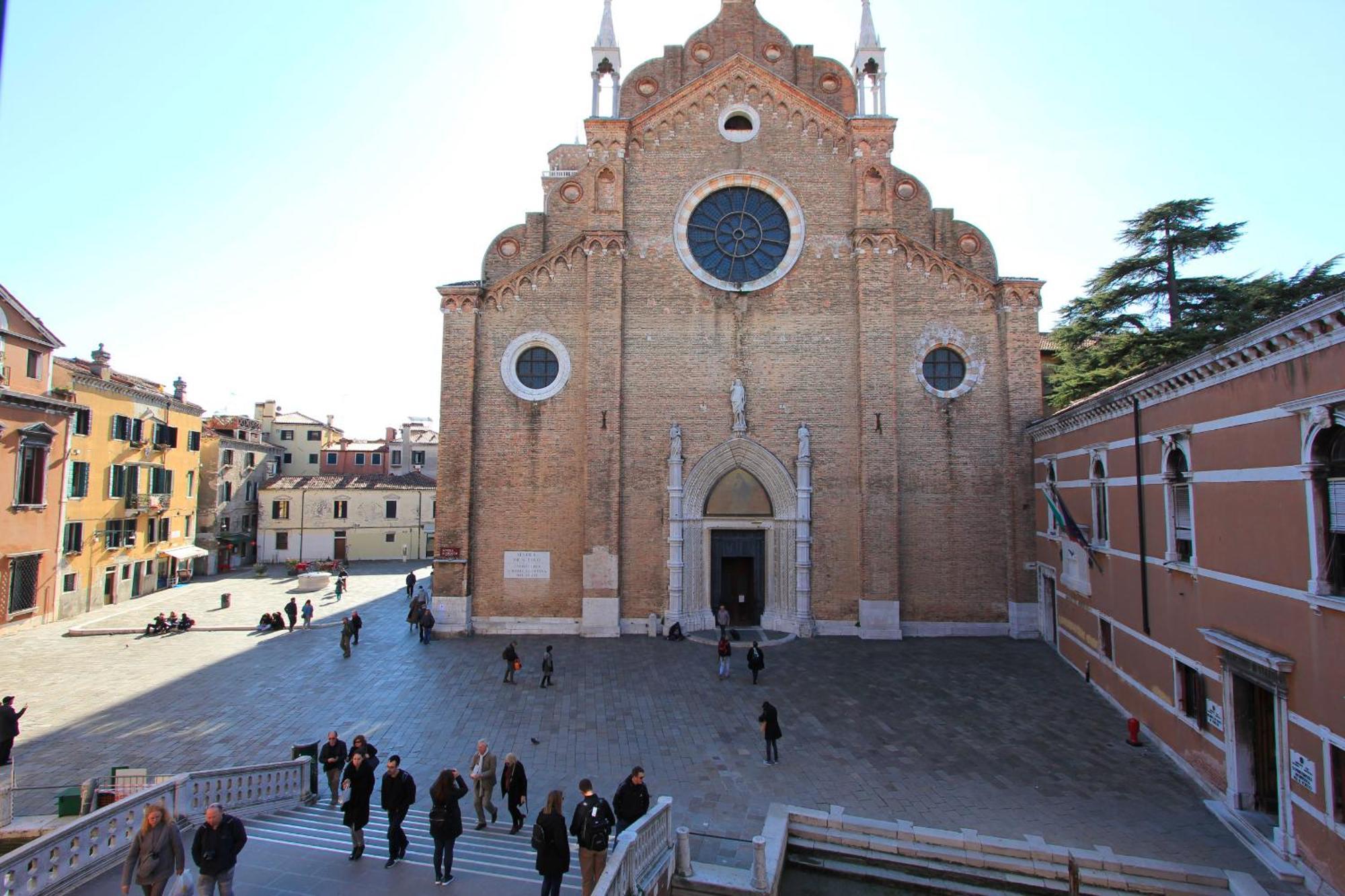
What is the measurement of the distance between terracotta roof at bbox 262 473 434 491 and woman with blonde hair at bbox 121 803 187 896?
122 feet

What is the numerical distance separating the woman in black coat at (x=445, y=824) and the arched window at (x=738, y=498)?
1400 cm

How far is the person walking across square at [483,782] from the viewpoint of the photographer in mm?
9344

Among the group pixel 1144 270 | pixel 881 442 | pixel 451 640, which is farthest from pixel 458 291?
pixel 1144 270

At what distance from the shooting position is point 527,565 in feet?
67.5

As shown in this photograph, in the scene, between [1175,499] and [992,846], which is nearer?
[992,846]

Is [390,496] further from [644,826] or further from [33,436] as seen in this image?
[644,826]

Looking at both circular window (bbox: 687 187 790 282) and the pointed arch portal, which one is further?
circular window (bbox: 687 187 790 282)

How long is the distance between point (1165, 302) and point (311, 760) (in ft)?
85.6

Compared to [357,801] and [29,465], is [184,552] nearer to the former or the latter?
[29,465]

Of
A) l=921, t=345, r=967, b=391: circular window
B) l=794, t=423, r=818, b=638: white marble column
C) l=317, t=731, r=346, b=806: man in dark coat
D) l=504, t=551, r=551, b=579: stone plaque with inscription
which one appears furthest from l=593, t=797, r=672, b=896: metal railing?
l=921, t=345, r=967, b=391: circular window

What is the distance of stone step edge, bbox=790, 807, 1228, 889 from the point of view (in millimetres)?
8219

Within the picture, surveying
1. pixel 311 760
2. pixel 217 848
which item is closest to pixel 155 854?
pixel 217 848

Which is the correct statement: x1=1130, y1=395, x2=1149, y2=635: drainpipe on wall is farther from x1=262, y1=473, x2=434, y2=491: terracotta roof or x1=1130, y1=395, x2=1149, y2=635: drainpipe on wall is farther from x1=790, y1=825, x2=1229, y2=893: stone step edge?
x1=262, y1=473, x2=434, y2=491: terracotta roof

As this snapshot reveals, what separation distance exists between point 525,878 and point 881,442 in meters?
15.5
